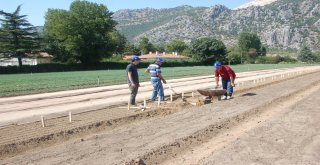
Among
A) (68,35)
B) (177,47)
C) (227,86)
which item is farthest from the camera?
(177,47)

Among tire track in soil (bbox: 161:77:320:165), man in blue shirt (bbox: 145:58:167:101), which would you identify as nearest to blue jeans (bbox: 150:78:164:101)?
man in blue shirt (bbox: 145:58:167:101)

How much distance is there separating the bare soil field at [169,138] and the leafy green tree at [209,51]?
264ft

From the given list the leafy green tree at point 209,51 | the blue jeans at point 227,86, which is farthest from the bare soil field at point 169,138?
the leafy green tree at point 209,51

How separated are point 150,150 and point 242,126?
3.77 m

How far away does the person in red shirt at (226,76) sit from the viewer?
16.1 meters

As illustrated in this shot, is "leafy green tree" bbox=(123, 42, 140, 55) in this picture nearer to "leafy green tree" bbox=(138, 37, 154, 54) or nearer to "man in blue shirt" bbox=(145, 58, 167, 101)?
"leafy green tree" bbox=(138, 37, 154, 54)

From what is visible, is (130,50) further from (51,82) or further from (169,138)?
(169,138)

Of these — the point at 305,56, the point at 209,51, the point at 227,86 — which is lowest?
the point at 305,56

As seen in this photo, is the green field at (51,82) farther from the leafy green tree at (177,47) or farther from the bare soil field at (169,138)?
the leafy green tree at (177,47)

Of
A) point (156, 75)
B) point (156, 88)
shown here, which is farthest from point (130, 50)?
point (156, 75)

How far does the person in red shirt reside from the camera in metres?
16.1

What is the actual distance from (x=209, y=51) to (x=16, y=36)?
48350 millimetres

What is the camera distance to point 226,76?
1655 centimetres

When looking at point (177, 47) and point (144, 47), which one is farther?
point (177, 47)
